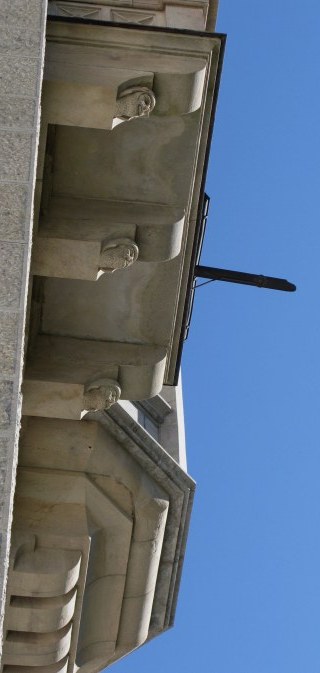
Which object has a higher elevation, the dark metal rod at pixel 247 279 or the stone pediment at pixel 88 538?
the dark metal rod at pixel 247 279

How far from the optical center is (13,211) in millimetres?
7363

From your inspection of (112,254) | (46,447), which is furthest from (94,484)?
(112,254)

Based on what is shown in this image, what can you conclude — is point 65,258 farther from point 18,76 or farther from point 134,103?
point 18,76

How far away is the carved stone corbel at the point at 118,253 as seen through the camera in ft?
33.3

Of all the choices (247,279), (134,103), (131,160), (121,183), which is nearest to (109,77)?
(134,103)

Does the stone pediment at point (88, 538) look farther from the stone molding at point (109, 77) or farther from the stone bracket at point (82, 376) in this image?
the stone molding at point (109, 77)

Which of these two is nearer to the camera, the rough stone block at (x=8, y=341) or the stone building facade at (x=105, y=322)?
the rough stone block at (x=8, y=341)

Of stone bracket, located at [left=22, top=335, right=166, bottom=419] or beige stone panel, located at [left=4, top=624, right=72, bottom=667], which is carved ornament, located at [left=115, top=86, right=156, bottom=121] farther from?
beige stone panel, located at [left=4, top=624, right=72, bottom=667]

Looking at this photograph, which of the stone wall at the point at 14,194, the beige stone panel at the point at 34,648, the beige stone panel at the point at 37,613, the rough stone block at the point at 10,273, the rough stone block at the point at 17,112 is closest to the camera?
the stone wall at the point at 14,194

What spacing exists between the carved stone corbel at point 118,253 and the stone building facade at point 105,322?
0.01m

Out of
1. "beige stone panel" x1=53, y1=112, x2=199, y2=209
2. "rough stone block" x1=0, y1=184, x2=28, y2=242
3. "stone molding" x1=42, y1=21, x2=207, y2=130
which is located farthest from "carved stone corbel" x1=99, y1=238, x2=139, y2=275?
"rough stone block" x1=0, y1=184, x2=28, y2=242

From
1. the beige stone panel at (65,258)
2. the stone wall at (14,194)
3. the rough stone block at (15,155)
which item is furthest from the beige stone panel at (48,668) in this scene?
the rough stone block at (15,155)

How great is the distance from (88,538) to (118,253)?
327cm

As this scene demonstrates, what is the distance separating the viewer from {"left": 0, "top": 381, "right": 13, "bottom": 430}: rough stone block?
6633 mm
